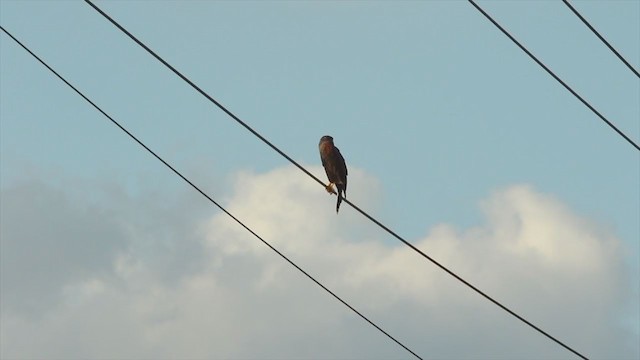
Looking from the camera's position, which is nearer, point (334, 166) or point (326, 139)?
point (334, 166)

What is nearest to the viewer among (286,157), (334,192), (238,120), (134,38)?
(134,38)

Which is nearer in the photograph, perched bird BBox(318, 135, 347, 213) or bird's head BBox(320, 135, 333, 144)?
perched bird BBox(318, 135, 347, 213)

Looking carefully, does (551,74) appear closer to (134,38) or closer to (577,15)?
(577,15)

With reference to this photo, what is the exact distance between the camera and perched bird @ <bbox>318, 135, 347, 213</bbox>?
2023 centimetres

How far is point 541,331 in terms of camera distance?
35.8 ft

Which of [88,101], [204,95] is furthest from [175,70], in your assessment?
[88,101]

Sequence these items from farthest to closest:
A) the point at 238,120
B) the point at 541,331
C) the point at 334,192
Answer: the point at 334,192, the point at 541,331, the point at 238,120

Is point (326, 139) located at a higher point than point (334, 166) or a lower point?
higher

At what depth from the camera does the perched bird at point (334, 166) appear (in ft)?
66.4

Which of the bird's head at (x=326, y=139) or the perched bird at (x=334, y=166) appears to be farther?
the bird's head at (x=326, y=139)

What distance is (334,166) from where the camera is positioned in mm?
20516

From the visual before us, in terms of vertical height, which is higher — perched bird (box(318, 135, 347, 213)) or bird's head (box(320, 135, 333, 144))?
bird's head (box(320, 135, 333, 144))

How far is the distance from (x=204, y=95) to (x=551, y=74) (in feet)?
10.1

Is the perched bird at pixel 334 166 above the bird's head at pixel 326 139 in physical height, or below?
below
